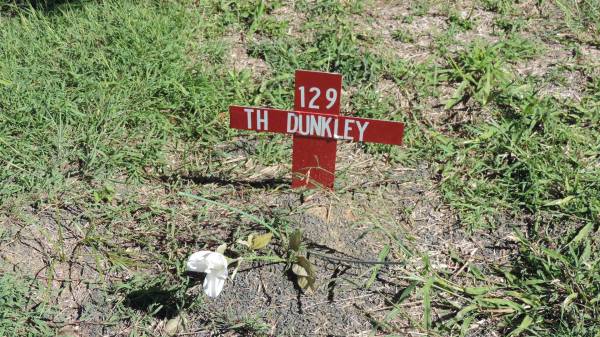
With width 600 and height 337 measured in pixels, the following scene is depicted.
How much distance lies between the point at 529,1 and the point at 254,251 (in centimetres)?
226

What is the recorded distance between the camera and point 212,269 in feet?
7.77

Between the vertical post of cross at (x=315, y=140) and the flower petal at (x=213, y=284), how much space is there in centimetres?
63

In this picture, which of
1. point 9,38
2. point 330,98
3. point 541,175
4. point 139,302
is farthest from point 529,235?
point 9,38

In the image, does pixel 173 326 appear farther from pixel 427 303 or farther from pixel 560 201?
pixel 560 201

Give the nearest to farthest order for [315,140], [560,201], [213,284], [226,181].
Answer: [213,284], [315,140], [560,201], [226,181]

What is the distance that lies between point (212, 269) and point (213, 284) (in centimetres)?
5

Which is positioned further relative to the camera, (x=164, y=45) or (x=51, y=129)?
(x=164, y=45)

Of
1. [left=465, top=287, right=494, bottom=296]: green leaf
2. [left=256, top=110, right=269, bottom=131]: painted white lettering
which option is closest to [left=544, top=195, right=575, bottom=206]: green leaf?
[left=465, top=287, right=494, bottom=296]: green leaf

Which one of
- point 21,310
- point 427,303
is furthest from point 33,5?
point 427,303

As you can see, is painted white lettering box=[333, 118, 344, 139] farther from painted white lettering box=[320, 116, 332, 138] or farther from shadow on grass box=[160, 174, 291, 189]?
shadow on grass box=[160, 174, 291, 189]

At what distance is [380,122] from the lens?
2.60 meters

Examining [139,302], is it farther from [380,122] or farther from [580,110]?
[580,110]

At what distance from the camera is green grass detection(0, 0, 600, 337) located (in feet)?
8.38

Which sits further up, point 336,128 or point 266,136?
point 336,128
